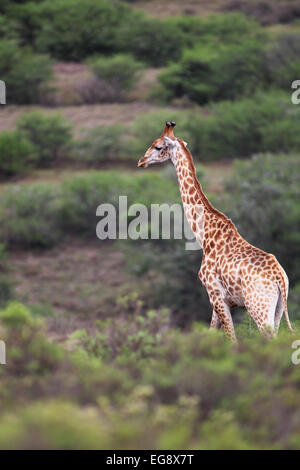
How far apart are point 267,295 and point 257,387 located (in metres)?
1.73

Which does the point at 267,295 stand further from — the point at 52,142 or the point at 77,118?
the point at 77,118

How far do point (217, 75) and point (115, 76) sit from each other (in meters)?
5.38

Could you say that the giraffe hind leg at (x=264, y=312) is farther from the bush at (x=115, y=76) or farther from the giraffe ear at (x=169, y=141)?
the bush at (x=115, y=76)

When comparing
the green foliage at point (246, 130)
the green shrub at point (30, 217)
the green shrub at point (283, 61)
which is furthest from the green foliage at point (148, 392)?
the green shrub at point (283, 61)

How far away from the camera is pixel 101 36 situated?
52.8 meters

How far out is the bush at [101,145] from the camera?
36625 millimetres

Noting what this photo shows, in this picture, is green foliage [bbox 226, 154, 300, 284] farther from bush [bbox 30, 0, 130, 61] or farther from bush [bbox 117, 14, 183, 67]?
bush [bbox 30, 0, 130, 61]

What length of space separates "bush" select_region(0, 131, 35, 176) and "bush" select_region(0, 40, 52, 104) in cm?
836

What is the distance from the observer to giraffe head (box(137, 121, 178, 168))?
357 inches

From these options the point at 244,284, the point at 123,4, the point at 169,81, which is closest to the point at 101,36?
the point at 123,4

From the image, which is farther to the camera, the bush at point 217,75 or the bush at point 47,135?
the bush at point 217,75

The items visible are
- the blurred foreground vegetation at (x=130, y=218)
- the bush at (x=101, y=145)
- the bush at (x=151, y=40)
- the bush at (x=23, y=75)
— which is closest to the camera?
the blurred foreground vegetation at (x=130, y=218)

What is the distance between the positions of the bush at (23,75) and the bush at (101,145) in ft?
26.8

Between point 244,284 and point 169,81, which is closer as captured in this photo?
point 244,284
